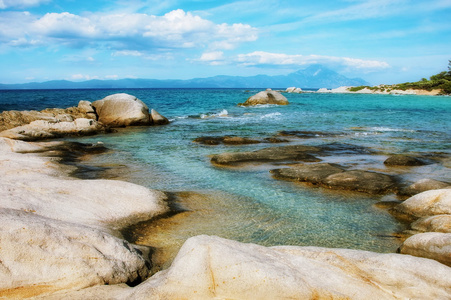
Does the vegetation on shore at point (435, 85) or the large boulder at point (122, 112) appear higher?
the vegetation on shore at point (435, 85)

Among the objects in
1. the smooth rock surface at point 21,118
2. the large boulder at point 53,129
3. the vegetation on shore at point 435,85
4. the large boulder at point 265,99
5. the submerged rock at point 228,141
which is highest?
the vegetation on shore at point 435,85

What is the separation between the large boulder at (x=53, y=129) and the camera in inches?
854

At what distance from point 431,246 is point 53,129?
948 inches

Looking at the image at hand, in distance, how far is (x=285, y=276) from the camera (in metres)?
4.61

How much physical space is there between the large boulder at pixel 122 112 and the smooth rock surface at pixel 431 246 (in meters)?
25.7

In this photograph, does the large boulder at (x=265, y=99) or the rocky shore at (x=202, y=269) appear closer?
the rocky shore at (x=202, y=269)

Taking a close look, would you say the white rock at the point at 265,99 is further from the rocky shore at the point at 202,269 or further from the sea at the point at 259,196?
the rocky shore at the point at 202,269

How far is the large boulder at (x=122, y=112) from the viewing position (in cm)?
2938

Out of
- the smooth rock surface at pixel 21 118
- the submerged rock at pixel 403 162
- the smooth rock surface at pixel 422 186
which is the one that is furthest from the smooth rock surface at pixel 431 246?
the smooth rock surface at pixel 21 118

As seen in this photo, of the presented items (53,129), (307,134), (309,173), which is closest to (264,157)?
(309,173)

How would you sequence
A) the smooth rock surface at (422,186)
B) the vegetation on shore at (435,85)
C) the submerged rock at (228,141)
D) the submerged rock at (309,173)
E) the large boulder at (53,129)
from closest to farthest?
the smooth rock surface at (422,186)
the submerged rock at (309,173)
the submerged rock at (228,141)
the large boulder at (53,129)
the vegetation on shore at (435,85)

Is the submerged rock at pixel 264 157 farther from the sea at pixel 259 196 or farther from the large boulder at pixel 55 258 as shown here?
the large boulder at pixel 55 258

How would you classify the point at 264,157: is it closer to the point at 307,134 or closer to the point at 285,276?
the point at 307,134

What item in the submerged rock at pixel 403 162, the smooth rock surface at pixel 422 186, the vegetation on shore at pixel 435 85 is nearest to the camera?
the smooth rock surface at pixel 422 186
